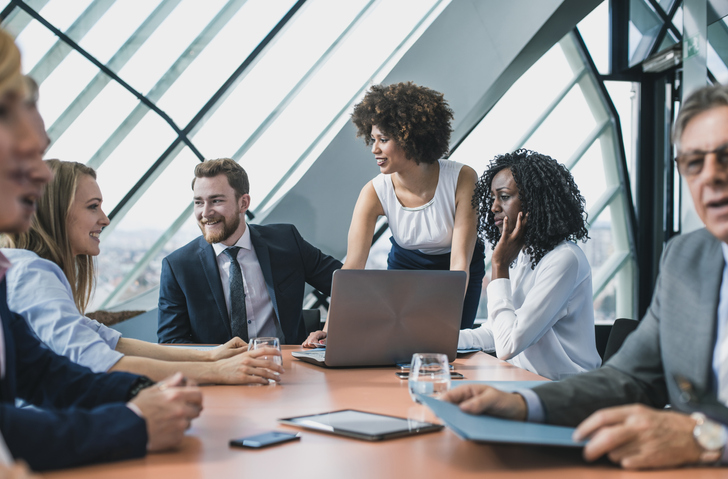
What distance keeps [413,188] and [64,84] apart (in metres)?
2.68

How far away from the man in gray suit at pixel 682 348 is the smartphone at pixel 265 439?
0.30 metres

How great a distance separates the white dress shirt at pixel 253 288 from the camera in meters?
2.92

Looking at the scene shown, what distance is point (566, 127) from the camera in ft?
21.7

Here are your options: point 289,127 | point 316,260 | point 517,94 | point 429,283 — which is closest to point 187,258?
point 316,260

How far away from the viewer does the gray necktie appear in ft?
9.15

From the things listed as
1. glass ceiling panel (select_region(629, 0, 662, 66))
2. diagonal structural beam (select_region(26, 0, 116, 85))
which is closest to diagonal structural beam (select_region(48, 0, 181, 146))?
diagonal structural beam (select_region(26, 0, 116, 85))

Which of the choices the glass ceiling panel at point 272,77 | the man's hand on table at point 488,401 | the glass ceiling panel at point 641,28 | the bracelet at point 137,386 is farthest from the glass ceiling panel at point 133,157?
the glass ceiling panel at point 641,28

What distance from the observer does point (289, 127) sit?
5.36 meters

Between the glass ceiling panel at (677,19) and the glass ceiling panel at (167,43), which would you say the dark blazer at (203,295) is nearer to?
the glass ceiling panel at (167,43)

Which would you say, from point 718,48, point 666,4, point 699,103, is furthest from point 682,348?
point 666,4

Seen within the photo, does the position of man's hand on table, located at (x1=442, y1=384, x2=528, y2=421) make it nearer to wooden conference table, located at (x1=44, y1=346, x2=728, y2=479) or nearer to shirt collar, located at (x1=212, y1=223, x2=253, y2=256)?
wooden conference table, located at (x1=44, y1=346, x2=728, y2=479)

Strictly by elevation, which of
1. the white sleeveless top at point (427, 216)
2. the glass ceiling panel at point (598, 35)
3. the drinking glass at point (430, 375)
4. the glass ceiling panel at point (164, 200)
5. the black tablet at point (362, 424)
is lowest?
the glass ceiling panel at point (164, 200)

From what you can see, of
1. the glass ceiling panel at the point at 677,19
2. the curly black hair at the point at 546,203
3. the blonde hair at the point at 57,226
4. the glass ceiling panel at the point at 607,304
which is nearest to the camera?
the blonde hair at the point at 57,226

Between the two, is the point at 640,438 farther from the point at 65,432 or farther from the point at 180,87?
the point at 180,87
